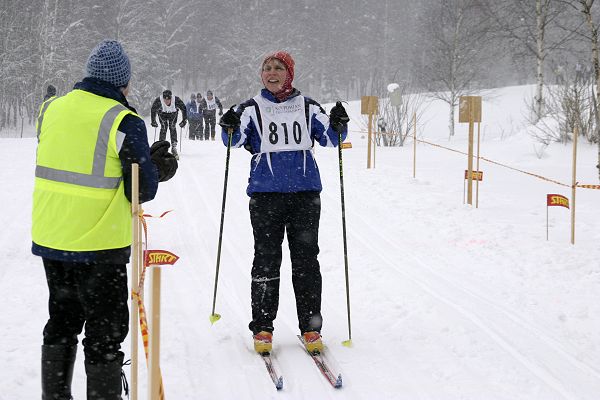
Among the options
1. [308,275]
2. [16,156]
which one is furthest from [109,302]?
[16,156]

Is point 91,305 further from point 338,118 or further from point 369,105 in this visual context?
point 369,105

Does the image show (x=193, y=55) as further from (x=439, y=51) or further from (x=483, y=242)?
(x=483, y=242)

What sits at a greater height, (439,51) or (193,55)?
(193,55)

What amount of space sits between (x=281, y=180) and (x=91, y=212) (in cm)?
158

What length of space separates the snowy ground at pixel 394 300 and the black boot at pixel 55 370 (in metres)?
0.71

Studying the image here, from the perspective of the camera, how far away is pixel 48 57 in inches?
1344

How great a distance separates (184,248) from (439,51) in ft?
88.1

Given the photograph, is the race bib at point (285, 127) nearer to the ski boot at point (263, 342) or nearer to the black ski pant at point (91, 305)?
the ski boot at point (263, 342)

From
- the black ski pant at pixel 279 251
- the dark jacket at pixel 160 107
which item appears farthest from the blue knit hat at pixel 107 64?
the dark jacket at pixel 160 107

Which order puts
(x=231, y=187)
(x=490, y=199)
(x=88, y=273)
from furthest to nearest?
(x=231, y=187), (x=490, y=199), (x=88, y=273)

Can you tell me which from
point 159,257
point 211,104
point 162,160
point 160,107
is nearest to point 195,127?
point 211,104

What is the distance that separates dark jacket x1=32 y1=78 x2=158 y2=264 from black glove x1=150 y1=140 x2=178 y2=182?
170mm

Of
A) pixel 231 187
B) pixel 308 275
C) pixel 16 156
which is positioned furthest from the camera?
pixel 16 156

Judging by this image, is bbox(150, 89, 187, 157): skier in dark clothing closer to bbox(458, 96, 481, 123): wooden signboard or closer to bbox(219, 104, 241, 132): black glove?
bbox(458, 96, 481, 123): wooden signboard
